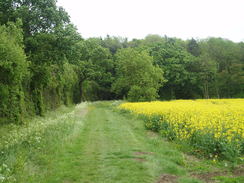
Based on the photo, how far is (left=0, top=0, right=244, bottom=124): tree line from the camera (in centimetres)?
1692

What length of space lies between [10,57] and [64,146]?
242 inches

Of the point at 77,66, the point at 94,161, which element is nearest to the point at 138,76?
the point at 77,66

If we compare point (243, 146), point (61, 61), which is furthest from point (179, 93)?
point (243, 146)

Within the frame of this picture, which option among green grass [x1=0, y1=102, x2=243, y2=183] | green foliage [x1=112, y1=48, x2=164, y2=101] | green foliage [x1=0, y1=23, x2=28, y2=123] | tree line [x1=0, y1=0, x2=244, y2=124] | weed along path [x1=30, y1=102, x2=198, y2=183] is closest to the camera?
green grass [x1=0, y1=102, x2=243, y2=183]

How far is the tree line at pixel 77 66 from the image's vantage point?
55.5 feet

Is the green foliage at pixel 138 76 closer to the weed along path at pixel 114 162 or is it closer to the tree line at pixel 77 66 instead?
the tree line at pixel 77 66

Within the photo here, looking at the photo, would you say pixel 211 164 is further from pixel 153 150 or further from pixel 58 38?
pixel 58 38

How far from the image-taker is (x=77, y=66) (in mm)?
45531

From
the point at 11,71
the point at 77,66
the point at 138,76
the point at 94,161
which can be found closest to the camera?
the point at 94,161

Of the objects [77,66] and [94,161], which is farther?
[77,66]

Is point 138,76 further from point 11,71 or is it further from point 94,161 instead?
point 94,161

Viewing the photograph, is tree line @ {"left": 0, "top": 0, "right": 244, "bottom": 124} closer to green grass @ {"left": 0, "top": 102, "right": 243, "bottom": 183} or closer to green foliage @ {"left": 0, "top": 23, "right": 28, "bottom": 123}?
green foliage @ {"left": 0, "top": 23, "right": 28, "bottom": 123}

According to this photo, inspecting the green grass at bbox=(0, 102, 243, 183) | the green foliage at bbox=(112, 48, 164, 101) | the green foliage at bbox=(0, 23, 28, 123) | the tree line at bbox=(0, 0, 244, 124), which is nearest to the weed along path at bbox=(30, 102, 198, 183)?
the green grass at bbox=(0, 102, 243, 183)

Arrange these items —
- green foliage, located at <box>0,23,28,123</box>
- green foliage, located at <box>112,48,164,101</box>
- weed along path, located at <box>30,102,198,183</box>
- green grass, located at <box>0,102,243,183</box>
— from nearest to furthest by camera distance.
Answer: green grass, located at <box>0,102,243,183</box> → weed along path, located at <box>30,102,198,183</box> → green foliage, located at <box>0,23,28,123</box> → green foliage, located at <box>112,48,164,101</box>
